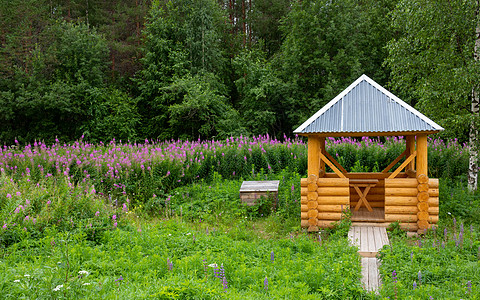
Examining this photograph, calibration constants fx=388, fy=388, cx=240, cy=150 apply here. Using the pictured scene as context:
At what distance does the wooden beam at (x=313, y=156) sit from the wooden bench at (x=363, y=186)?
4.31 ft

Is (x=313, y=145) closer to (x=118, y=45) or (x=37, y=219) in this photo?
(x=37, y=219)

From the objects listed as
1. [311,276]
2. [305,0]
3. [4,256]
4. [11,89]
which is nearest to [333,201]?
[311,276]

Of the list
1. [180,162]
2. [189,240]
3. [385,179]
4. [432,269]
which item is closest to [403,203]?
[385,179]

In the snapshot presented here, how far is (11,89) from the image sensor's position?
61.4 feet

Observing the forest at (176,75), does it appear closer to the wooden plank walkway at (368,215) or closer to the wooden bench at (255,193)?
the wooden bench at (255,193)

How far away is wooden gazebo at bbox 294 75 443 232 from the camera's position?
6.82 metres

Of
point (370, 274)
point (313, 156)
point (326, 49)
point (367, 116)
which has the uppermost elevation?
point (326, 49)

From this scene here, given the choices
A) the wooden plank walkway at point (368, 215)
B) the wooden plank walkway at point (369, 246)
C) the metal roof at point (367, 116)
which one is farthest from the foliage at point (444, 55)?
the wooden plank walkway at point (369, 246)

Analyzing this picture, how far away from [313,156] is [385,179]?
4.45ft

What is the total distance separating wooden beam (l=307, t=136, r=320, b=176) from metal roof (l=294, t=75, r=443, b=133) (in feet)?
1.02

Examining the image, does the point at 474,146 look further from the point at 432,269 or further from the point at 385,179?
the point at 432,269

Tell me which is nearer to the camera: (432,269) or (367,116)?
(432,269)

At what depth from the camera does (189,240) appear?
19.6ft

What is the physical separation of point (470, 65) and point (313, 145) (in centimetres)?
419
